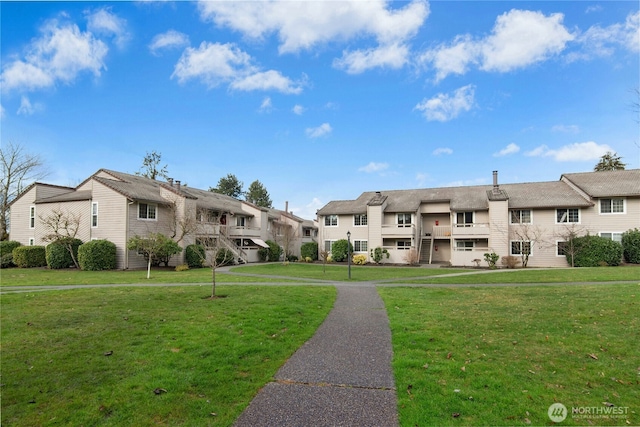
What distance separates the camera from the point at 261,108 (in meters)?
26.8

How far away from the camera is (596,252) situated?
1097 inches

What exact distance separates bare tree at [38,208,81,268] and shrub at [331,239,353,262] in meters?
24.7

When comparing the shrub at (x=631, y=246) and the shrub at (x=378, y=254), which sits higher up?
the shrub at (x=631, y=246)

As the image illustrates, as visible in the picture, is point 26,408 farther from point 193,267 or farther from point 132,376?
point 193,267

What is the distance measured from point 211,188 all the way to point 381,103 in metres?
54.7

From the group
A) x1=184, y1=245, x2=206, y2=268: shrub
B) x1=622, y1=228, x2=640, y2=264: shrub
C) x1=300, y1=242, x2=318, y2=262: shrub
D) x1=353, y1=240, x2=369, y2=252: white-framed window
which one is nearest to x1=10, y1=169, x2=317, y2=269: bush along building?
x1=184, y1=245, x2=206, y2=268: shrub

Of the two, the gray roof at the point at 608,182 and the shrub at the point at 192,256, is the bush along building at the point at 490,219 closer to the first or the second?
the gray roof at the point at 608,182

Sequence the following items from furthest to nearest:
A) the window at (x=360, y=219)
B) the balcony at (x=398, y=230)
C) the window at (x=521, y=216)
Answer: the window at (x=360, y=219) < the balcony at (x=398, y=230) < the window at (x=521, y=216)

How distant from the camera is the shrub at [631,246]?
1081 inches

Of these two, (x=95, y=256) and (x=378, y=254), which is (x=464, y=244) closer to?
(x=378, y=254)

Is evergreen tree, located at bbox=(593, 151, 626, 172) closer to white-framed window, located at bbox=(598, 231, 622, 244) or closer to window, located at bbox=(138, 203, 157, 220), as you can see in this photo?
white-framed window, located at bbox=(598, 231, 622, 244)

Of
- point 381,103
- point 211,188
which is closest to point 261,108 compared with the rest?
point 381,103

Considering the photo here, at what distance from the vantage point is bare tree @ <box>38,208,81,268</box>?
27.7 m
